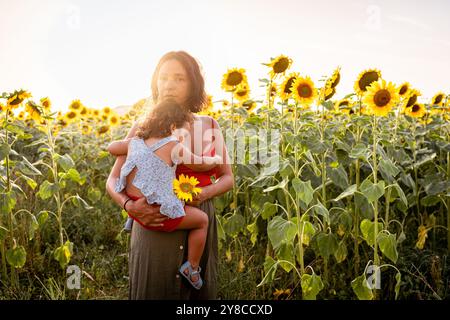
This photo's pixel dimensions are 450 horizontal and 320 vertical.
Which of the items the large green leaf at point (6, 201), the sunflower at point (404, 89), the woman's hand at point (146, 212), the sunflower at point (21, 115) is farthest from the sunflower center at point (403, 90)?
the sunflower at point (21, 115)

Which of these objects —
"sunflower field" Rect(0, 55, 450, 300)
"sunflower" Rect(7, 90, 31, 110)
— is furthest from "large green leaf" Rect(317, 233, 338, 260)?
"sunflower" Rect(7, 90, 31, 110)

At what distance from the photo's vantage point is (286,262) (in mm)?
2904

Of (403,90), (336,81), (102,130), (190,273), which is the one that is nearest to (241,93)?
(336,81)

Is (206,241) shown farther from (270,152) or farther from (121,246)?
(121,246)

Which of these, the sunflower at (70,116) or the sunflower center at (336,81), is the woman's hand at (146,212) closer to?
the sunflower center at (336,81)

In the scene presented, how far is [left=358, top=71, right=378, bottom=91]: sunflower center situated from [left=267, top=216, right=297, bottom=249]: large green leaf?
107 cm

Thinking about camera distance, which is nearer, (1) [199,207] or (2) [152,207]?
(2) [152,207]

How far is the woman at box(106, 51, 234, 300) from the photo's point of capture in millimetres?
2115

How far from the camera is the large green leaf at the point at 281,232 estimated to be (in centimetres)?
270

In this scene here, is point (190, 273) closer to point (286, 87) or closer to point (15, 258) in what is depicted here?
point (286, 87)

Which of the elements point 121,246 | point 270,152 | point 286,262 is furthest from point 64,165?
point 286,262

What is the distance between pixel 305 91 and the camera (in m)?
2.92

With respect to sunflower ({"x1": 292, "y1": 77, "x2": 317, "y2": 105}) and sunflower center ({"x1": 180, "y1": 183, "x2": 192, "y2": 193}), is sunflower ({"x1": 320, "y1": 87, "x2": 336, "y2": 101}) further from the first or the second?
sunflower center ({"x1": 180, "y1": 183, "x2": 192, "y2": 193})
